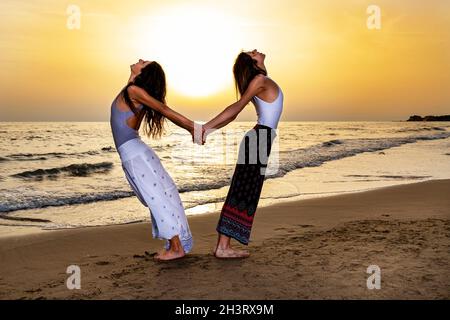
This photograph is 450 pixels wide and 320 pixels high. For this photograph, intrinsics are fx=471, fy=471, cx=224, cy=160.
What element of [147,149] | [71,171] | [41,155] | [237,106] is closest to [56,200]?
[147,149]

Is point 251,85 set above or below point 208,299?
above

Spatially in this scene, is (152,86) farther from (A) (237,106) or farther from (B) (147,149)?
(A) (237,106)

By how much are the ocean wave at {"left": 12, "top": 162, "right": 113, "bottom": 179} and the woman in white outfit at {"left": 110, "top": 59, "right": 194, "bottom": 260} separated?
10.3m

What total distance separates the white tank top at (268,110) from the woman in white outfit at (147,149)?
0.71 meters

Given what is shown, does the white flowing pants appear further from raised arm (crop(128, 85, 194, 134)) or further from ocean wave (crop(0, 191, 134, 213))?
ocean wave (crop(0, 191, 134, 213))

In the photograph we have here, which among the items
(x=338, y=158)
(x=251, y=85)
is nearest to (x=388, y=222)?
(x=251, y=85)

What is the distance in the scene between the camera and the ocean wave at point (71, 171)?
1428 cm

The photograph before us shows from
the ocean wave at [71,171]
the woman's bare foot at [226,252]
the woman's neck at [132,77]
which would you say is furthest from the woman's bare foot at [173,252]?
the ocean wave at [71,171]

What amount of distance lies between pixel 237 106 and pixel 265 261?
1.53m

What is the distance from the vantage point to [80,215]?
7898mm

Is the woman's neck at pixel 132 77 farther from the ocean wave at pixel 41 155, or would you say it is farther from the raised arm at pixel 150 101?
the ocean wave at pixel 41 155
